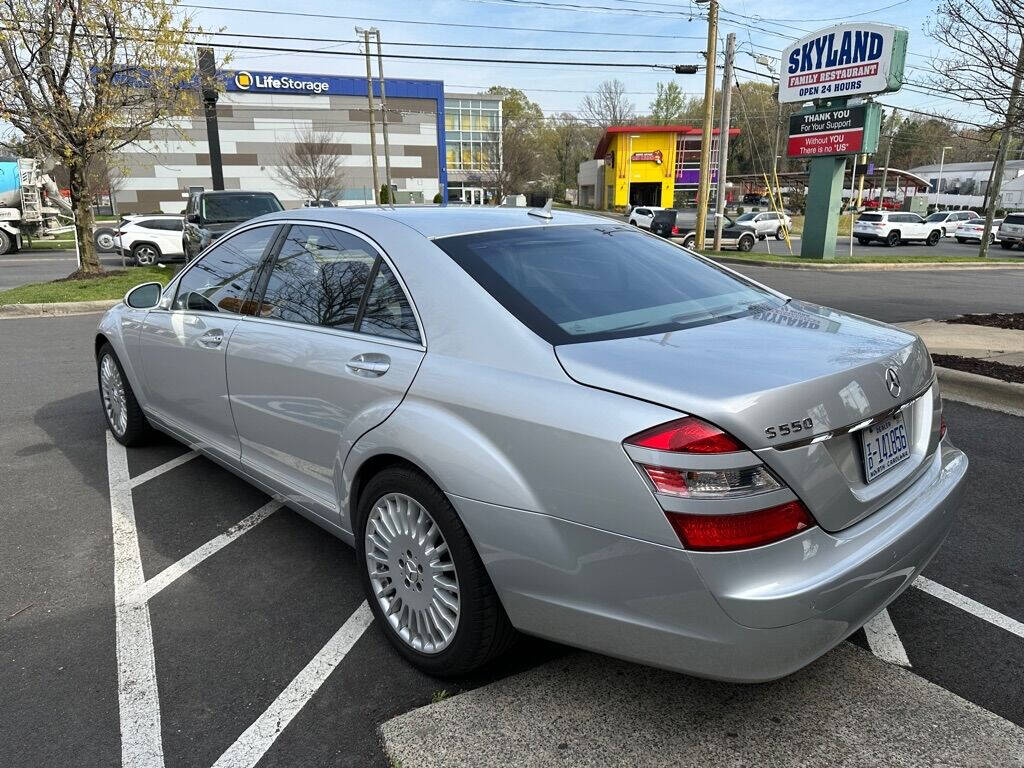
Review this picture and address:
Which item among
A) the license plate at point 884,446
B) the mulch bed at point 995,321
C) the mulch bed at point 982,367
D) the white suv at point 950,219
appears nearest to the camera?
the license plate at point 884,446

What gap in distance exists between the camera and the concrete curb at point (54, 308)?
37.4ft

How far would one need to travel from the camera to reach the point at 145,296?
437cm

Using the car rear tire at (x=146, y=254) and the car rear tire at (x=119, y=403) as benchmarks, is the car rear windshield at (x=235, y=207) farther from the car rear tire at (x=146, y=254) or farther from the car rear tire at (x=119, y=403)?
the car rear tire at (x=119, y=403)

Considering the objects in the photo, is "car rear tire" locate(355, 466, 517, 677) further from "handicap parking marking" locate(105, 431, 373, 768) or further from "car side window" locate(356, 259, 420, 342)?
"car side window" locate(356, 259, 420, 342)

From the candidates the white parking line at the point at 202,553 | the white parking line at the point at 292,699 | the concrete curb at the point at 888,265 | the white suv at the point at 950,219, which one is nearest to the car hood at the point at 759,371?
the white parking line at the point at 292,699

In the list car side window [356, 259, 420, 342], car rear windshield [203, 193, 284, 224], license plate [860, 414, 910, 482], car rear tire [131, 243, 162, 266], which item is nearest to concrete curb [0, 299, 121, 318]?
car rear windshield [203, 193, 284, 224]

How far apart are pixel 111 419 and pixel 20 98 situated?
35.0 ft

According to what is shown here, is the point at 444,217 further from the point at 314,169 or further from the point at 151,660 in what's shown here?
the point at 314,169

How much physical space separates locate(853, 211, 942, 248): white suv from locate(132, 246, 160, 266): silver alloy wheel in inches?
1225

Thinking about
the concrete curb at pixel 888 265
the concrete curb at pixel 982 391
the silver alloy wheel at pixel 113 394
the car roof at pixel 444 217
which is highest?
the car roof at pixel 444 217

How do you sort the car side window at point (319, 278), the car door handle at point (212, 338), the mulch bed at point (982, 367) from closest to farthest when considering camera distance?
the car side window at point (319, 278) → the car door handle at point (212, 338) → the mulch bed at point (982, 367)

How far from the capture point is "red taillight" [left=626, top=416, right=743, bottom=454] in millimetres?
1829

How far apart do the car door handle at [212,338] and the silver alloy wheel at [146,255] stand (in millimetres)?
18530

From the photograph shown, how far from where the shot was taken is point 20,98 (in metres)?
12.5
